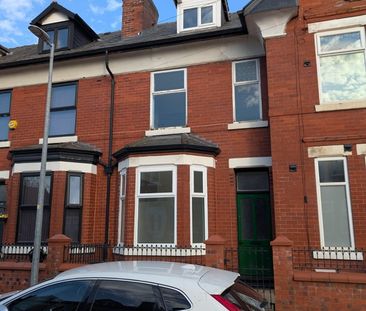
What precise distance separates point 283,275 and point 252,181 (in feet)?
11.7

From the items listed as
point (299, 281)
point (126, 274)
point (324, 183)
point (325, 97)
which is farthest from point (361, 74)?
point (126, 274)

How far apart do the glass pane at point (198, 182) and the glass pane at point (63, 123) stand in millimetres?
4400

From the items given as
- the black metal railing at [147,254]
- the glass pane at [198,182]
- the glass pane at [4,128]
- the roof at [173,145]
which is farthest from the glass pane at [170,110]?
the glass pane at [4,128]

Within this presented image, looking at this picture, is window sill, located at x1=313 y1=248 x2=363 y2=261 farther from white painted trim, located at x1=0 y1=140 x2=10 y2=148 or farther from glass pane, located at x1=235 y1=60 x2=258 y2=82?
white painted trim, located at x1=0 y1=140 x2=10 y2=148

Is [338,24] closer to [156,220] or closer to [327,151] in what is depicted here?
[327,151]

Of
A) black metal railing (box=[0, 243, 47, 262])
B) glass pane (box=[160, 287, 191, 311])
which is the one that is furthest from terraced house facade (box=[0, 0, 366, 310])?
glass pane (box=[160, 287, 191, 311])

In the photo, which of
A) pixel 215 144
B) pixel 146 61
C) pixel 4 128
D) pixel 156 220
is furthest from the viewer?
pixel 4 128

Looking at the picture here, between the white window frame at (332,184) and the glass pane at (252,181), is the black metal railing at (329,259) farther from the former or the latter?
the glass pane at (252,181)

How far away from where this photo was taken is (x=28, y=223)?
35.1ft

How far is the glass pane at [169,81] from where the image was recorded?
36.6ft

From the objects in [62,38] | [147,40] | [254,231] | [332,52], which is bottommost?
[254,231]

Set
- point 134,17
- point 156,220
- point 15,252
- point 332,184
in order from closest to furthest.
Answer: point 332,184 < point 156,220 < point 15,252 < point 134,17

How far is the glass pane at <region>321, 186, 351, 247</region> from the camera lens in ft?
26.6

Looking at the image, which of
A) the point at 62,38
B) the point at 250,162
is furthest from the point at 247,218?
the point at 62,38
